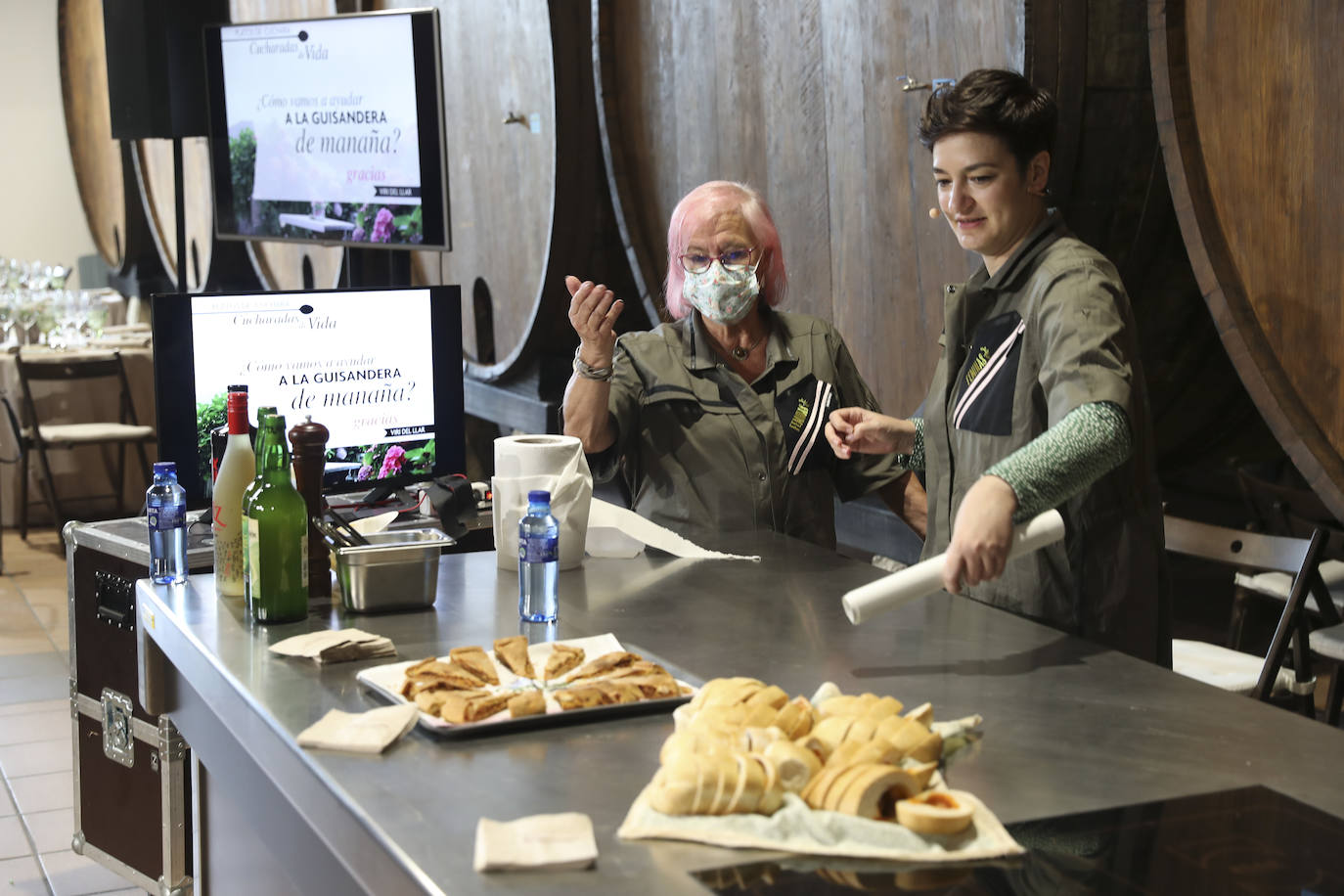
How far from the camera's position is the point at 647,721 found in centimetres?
133

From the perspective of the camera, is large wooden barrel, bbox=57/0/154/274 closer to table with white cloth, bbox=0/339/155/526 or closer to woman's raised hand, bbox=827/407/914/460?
table with white cloth, bbox=0/339/155/526

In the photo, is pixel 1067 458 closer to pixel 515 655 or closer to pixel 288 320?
pixel 515 655

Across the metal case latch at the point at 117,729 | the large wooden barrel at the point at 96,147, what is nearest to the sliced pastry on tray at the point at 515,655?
the metal case latch at the point at 117,729

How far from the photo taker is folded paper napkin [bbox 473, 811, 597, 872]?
3.28 ft

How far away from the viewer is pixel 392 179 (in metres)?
3.95

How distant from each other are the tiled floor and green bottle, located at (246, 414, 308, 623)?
1.44 m

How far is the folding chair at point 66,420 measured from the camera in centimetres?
584

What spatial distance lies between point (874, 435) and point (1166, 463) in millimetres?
773

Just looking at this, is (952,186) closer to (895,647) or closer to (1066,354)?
(1066,354)

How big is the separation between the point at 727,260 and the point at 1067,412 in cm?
82

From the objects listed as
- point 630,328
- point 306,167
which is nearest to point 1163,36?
point 630,328

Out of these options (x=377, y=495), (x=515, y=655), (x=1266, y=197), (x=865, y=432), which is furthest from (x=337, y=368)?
(x=1266, y=197)

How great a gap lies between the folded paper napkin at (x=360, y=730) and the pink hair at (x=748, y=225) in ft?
3.97

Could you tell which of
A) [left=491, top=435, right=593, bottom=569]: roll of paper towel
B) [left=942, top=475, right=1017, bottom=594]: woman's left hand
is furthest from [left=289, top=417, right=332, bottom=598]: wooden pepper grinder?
[left=942, top=475, right=1017, bottom=594]: woman's left hand
